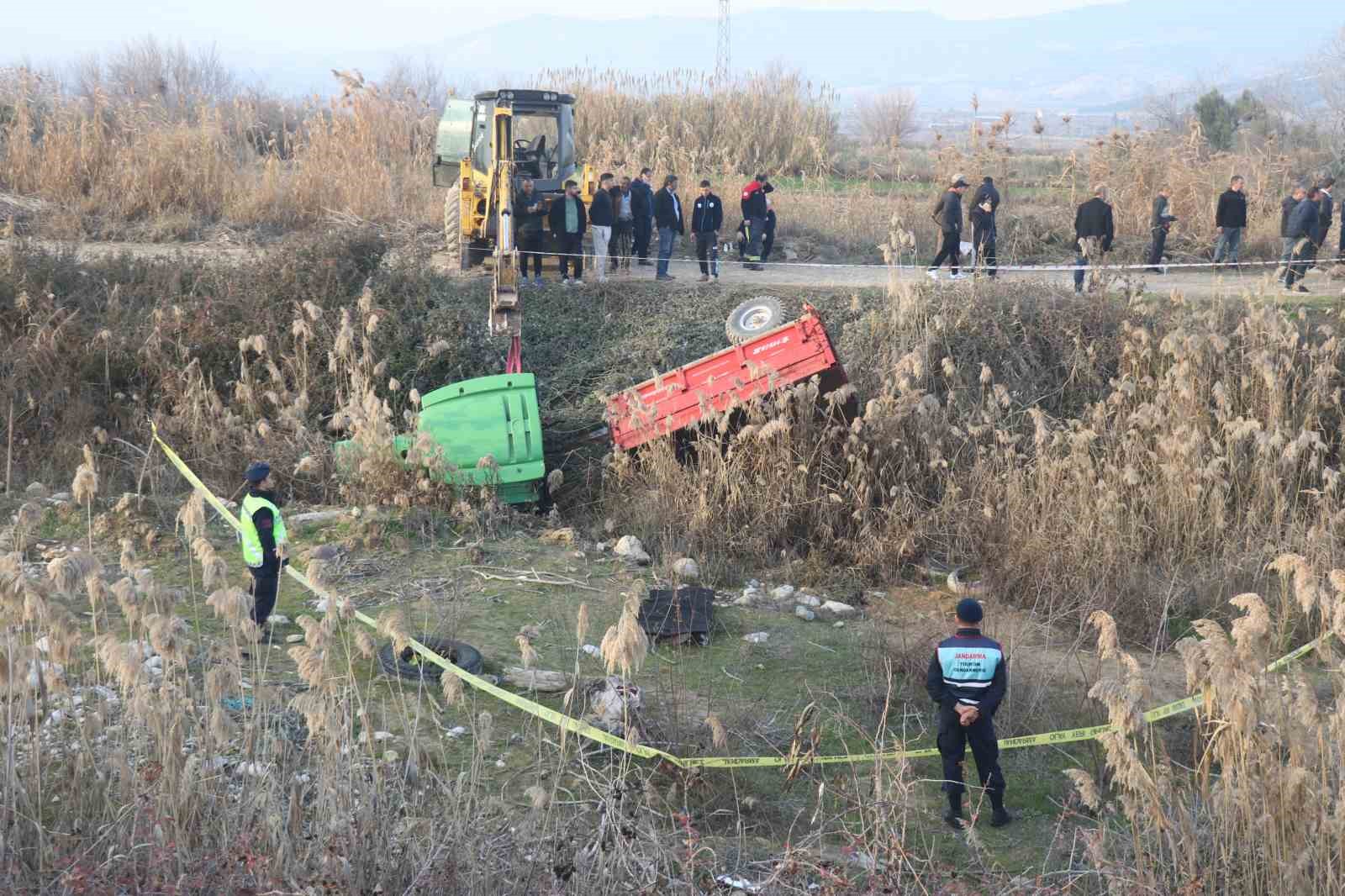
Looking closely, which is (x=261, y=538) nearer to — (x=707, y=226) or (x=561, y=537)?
(x=561, y=537)

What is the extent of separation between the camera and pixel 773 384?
35.3 ft

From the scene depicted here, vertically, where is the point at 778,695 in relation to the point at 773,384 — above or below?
below

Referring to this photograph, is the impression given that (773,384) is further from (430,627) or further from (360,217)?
(360,217)

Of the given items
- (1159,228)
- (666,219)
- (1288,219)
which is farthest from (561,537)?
(1288,219)

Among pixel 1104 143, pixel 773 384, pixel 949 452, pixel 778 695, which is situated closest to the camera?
pixel 778 695

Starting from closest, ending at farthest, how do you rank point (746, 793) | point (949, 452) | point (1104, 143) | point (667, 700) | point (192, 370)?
point (746, 793) → point (667, 700) → point (949, 452) → point (192, 370) → point (1104, 143)

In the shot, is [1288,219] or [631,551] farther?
[1288,219]

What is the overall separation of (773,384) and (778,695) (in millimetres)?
3485

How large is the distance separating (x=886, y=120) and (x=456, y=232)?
91.6 feet

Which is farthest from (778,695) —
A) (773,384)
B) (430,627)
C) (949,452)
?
(949,452)

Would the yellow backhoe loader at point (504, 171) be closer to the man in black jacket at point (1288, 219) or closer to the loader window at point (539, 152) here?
the loader window at point (539, 152)

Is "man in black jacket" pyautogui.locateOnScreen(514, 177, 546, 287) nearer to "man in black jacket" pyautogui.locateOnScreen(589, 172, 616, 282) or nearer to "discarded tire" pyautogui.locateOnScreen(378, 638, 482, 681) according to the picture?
"man in black jacket" pyautogui.locateOnScreen(589, 172, 616, 282)

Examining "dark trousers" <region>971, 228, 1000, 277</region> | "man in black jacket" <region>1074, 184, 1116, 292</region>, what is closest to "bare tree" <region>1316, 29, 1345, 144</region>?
"man in black jacket" <region>1074, 184, 1116, 292</region>

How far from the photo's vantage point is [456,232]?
15.8 meters
